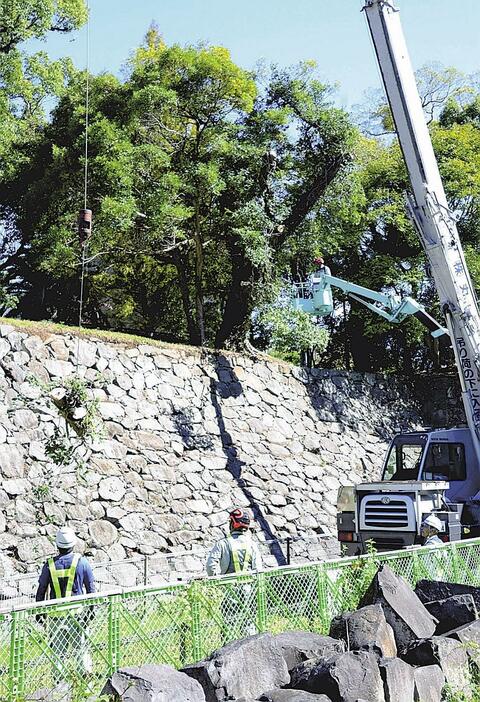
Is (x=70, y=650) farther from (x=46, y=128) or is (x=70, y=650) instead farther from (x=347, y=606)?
(x=46, y=128)

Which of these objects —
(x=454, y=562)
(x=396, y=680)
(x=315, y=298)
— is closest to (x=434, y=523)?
(x=454, y=562)

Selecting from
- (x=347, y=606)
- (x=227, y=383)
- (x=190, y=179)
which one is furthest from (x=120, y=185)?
(x=347, y=606)

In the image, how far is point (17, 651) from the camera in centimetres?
536

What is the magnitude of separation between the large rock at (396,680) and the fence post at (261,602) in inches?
51.5

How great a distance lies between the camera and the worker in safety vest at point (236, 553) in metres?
8.12

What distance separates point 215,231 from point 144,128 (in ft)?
11.2

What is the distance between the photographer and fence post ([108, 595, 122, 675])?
19.5 feet

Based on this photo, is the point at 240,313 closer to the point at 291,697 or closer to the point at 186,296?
the point at 186,296

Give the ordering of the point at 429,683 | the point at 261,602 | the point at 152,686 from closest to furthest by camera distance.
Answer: the point at 152,686, the point at 429,683, the point at 261,602

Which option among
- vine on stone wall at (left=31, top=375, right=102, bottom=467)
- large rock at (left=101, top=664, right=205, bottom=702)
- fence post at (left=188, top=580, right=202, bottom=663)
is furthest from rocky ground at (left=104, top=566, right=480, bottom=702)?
vine on stone wall at (left=31, top=375, right=102, bottom=467)

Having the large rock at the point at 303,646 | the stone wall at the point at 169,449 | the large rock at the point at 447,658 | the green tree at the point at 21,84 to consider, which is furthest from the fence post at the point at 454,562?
the green tree at the point at 21,84

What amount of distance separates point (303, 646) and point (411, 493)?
6734 millimetres

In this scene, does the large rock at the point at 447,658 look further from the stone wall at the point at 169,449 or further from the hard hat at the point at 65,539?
the stone wall at the point at 169,449

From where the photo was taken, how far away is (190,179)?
19578 mm
